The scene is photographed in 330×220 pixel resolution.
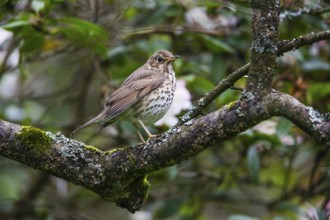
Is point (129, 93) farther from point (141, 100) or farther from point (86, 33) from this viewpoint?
point (86, 33)

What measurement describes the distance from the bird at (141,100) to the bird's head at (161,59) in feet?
0.62

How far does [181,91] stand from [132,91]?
49cm

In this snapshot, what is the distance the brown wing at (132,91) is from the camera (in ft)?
13.7

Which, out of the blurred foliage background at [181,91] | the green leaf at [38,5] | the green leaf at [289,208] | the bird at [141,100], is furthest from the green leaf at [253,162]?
the green leaf at [38,5]

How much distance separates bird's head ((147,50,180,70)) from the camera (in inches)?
194

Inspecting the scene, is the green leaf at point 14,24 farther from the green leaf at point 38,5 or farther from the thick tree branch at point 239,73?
the thick tree branch at point 239,73

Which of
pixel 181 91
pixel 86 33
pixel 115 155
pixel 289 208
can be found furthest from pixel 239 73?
pixel 289 208

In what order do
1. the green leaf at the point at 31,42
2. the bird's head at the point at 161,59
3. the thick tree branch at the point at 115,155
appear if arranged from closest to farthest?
the thick tree branch at the point at 115,155 → the green leaf at the point at 31,42 → the bird's head at the point at 161,59

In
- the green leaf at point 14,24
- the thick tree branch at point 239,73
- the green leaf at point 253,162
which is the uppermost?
the thick tree branch at point 239,73

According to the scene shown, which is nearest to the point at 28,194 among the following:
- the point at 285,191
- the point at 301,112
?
the point at 285,191

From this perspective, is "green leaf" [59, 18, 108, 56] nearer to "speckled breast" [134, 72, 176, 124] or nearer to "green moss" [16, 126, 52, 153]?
"speckled breast" [134, 72, 176, 124]

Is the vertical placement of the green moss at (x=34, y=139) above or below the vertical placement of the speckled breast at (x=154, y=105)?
above

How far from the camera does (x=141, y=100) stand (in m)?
4.38

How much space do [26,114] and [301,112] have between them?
3.55 m
